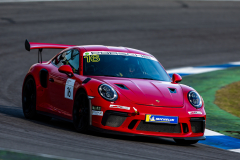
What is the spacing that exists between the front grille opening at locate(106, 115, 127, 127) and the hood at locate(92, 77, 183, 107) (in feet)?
0.88

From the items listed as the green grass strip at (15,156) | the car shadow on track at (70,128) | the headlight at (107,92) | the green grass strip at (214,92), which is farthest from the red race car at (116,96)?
the green grass strip at (15,156)

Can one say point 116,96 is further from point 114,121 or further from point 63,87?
point 63,87

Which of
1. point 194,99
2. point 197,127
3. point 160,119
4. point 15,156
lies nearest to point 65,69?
point 160,119

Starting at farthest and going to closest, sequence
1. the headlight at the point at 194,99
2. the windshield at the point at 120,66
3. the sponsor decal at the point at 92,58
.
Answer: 1. the sponsor decal at the point at 92,58
2. the windshield at the point at 120,66
3. the headlight at the point at 194,99

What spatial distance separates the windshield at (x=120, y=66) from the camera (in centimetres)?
650

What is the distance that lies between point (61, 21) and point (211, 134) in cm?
1201

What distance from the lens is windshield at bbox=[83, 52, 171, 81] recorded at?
6500mm

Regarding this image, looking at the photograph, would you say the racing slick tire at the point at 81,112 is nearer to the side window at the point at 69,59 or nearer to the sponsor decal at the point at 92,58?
the side window at the point at 69,59

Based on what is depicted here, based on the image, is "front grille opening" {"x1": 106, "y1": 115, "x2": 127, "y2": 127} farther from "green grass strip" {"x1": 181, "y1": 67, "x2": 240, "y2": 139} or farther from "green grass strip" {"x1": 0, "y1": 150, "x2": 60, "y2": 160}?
"green grass strip" {"x1": 181, "y1": 67, "x2": 240, "y2": 139}

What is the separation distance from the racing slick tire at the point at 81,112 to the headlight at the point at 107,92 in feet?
0.72

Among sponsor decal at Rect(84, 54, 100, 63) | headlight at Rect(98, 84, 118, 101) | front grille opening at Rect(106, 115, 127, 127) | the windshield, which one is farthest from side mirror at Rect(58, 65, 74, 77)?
front grille opening at Rect(106, 115, 127, 127)

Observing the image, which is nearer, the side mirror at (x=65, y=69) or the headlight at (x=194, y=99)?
the headlight at (x=194, y=99)

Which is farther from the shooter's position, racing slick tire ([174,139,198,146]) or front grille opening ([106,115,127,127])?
racing slick tire ([174,139,198,146])

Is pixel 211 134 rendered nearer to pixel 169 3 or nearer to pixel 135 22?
pixel 135 22
